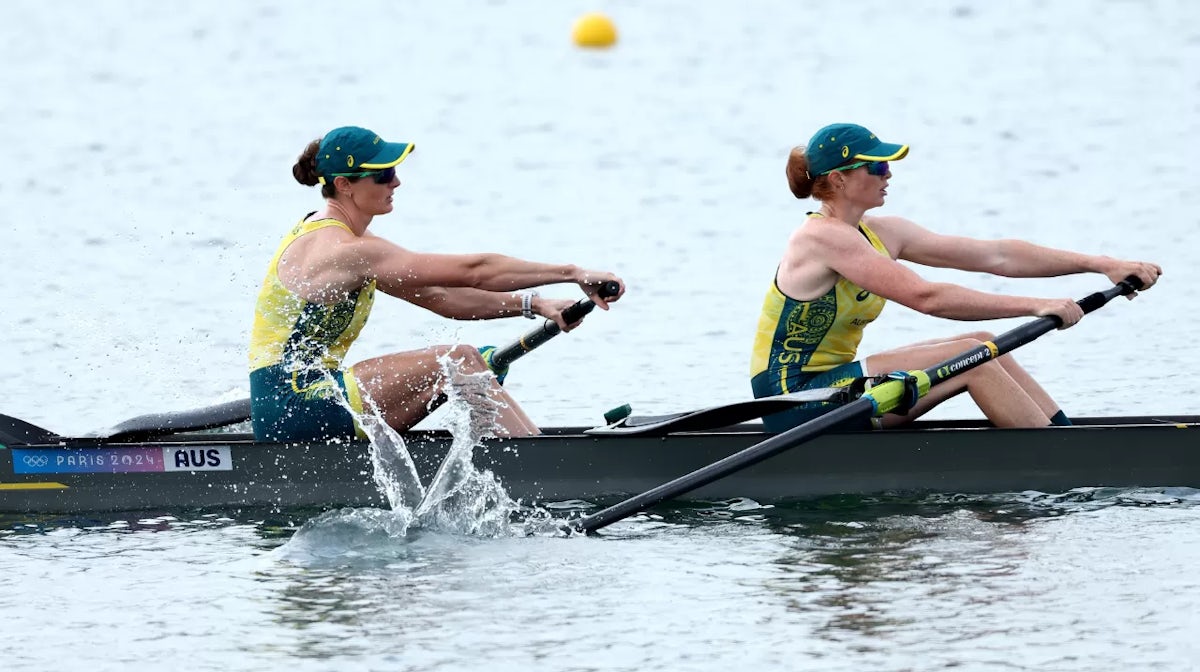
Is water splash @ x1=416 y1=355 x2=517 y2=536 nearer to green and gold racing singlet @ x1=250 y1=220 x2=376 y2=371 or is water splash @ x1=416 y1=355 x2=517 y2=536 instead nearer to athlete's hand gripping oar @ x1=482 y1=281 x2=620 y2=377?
athlete's hand gripping oar @ x1=482 y1=281 x2=620 y2=377

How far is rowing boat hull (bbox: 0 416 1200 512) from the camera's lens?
9.43 metres

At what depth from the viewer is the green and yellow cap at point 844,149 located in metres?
9.31

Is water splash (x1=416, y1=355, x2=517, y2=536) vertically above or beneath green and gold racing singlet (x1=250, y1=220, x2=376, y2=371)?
beneath

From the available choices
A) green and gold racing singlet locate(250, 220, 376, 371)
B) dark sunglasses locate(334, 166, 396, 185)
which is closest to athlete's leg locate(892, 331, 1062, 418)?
dark sunglasses locate(334, 166, 396, 185)

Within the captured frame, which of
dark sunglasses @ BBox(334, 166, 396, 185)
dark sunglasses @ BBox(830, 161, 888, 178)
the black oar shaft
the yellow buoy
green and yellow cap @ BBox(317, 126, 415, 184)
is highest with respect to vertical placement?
the yellow buoy

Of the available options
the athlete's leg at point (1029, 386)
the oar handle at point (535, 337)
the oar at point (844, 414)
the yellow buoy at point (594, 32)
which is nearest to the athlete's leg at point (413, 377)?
the oar handle at point (535, 337)

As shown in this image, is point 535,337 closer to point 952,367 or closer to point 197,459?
point 197,459

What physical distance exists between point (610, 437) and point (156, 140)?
16.0m

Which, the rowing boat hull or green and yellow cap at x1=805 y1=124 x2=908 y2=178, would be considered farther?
the rowing boat hull

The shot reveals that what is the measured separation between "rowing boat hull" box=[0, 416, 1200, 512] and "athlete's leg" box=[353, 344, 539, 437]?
0.19m

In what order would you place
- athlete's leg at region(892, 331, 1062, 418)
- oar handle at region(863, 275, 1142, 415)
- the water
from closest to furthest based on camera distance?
1. the water
2. oar handle at region(863, 275, 1142, 415)
3. athlete's leg at region(892, 331, 1062, 418)

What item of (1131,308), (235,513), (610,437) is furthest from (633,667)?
(1131,308)

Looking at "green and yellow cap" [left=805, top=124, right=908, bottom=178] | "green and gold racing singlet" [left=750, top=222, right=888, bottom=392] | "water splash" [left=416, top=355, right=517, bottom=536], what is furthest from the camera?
"green and gold racing singlet" [left=750, top=222, right=888, bottom=392]

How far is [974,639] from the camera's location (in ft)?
25.1
